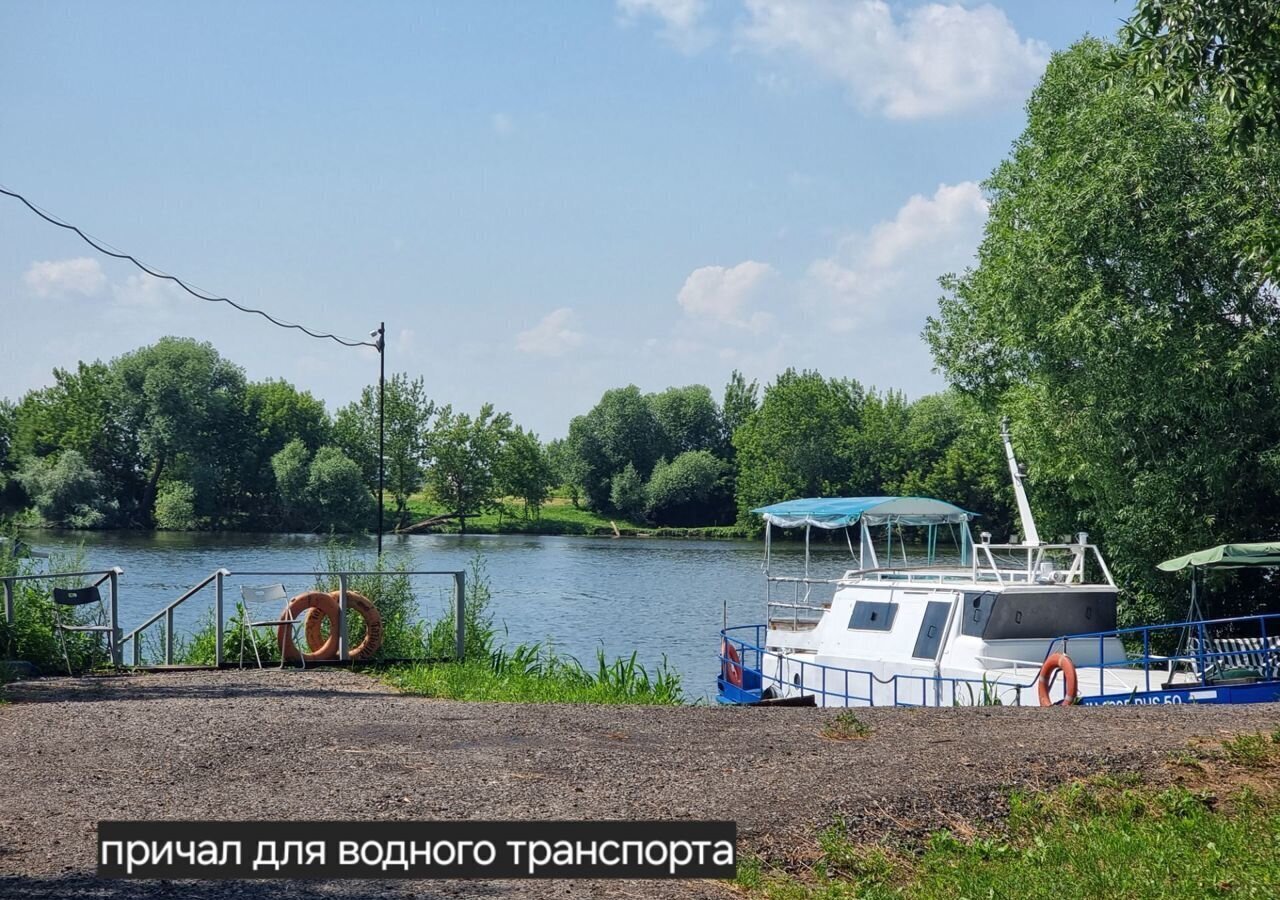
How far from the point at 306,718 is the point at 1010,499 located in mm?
34853

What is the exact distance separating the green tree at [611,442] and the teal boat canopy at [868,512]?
75.7 metres

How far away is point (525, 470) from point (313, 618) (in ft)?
248

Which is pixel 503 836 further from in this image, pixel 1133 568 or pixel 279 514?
pixel 279 514

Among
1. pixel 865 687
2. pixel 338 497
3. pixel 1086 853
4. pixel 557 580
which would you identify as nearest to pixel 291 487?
pixel 338 497

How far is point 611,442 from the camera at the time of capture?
10344 cm

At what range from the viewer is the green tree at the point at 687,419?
107631 mm

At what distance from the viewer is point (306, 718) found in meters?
11.3

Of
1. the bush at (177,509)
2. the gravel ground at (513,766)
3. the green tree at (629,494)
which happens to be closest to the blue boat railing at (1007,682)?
the gravel ground at (513,766)

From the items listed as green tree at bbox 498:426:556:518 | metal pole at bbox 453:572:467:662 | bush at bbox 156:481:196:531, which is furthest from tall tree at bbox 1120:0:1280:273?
green tree at bbox 498:426:556:518

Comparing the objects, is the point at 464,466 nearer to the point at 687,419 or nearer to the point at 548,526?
the point at 548,526

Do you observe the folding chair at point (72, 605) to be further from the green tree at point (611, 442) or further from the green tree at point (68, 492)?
the green tree at point (611, 442)

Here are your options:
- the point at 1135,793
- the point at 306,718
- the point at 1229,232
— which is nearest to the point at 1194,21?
the point at 1135,793

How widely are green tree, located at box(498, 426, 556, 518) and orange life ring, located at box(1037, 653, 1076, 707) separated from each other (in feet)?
250

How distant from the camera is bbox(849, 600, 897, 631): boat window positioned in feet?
67.4
